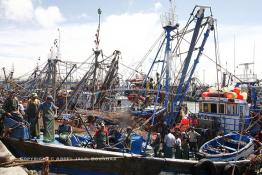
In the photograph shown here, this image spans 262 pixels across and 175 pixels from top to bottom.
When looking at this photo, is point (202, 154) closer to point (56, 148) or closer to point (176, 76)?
point (56, 148)

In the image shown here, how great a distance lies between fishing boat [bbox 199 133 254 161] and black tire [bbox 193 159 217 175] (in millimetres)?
815

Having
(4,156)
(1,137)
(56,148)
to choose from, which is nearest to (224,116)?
(56,148)

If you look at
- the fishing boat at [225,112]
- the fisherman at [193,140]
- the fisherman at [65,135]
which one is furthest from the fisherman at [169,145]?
the fishing boat at [225,112]

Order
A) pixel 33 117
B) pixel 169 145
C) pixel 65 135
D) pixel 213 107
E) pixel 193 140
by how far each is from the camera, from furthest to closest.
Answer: pixel 213 107 < pixel 193 140 < pixel 169 145 < pixel 65 135 < pixel 33 117

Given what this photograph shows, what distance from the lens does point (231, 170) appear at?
41.7ft

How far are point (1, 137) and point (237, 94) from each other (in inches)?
470

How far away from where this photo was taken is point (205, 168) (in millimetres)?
12375

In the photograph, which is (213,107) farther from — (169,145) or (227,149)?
(169,145)

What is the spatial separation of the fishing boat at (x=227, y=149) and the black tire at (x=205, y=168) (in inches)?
32.1

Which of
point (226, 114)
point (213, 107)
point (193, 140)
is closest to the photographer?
point (193, 140)

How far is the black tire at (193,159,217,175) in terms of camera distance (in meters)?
12.3

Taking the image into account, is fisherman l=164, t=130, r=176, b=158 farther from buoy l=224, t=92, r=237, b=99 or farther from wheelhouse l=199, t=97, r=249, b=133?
buoy l=224, t=92, r=237, b=99

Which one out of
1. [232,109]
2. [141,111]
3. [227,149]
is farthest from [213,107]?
[141,111]

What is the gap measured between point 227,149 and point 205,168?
8.63 feet
